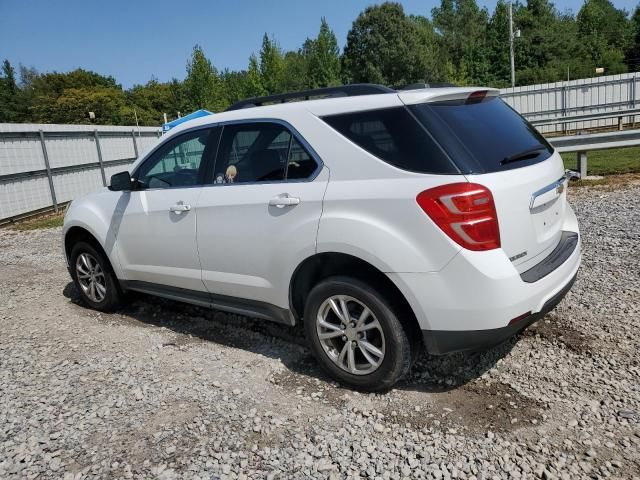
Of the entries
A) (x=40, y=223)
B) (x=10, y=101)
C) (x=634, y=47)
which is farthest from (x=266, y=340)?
(x=10, y=101)

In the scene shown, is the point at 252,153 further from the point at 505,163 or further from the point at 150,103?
the point at 150,103

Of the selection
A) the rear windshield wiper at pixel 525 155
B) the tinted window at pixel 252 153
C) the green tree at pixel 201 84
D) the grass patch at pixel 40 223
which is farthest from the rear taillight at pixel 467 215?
the green tree at pixel 201 84

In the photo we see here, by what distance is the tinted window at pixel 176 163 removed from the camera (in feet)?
13.6

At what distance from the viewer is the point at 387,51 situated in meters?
51.2

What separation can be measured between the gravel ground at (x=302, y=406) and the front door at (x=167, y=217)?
62cm

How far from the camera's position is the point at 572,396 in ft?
9.93

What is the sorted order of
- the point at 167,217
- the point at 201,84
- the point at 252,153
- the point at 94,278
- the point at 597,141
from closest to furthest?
the point at 252,153
the point at 167,217
the point at 94,278
the point at 597,141
the point at 201,84

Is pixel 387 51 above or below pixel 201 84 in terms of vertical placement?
above

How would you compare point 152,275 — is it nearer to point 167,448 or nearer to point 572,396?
point 167,448

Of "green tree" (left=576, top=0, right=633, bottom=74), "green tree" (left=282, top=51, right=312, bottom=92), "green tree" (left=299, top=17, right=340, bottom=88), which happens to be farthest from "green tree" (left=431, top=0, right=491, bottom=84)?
"green tree" (left=299, top=17, right=340, bottom=88)

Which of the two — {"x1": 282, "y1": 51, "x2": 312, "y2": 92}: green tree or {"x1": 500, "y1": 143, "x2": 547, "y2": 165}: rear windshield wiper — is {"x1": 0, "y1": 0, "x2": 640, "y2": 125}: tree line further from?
{"x1": 500, "y1": 143, "x2": 547, "y2": 165}: rear windshield wiper

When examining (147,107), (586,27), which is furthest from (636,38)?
(147,107)

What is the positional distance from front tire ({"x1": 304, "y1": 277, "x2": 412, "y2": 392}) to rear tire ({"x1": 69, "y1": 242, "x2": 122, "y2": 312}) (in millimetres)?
2577

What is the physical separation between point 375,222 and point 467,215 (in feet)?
1.70
